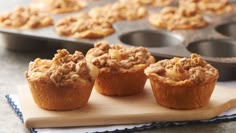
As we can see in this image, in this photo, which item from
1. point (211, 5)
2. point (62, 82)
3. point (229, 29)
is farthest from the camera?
point (211, 5)

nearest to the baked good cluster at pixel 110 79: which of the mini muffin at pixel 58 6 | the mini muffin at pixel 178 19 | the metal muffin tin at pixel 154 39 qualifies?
the metal muffin tin at pixel 154 39

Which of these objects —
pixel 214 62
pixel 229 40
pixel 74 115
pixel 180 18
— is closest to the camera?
pixel 74 115

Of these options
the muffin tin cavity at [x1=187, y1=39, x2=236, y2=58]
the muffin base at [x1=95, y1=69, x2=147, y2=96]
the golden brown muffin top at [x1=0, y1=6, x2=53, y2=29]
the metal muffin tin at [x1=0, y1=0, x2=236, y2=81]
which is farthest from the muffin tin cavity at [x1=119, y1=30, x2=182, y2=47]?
the muffin base at [x1=95, y1=69, x2=147, y2=96]

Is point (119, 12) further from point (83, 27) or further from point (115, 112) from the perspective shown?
point (115, 112)

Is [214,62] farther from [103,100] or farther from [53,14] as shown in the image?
[53,14]

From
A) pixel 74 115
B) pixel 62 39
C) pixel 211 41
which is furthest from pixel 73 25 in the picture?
pixel 74 115

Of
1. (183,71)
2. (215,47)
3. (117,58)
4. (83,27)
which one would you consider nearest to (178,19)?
(215,47)
